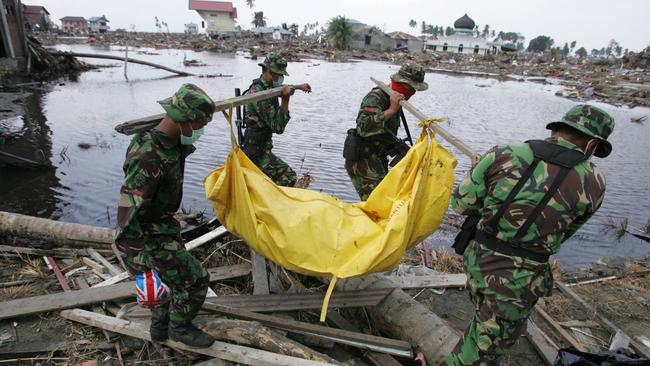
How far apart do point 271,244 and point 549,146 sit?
2.07 m

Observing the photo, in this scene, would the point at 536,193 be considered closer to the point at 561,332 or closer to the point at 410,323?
the point at 410,323

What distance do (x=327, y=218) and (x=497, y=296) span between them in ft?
4.39

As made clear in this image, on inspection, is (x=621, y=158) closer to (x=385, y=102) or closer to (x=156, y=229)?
(x=385, y=102)

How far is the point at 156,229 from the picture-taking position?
9.29 feet

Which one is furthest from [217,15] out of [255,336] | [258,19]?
[255,336]

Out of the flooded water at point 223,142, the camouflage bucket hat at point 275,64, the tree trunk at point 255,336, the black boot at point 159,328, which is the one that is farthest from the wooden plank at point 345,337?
the flooded water at point 223,142

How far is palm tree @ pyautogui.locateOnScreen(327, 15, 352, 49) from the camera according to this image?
6500 cm

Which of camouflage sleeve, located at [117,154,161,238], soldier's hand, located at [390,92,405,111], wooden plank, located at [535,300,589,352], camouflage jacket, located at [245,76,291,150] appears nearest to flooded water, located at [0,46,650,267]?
wooden plank, located at [535,300,589,352]

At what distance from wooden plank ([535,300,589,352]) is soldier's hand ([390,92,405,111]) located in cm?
266

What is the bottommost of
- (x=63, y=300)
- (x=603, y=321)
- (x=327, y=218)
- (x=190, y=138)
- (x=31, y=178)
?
(x=31, y=178)

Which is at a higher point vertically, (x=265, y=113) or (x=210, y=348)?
(x=265, y=113)

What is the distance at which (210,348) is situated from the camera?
303 centimetres

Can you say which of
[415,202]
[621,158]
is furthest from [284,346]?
[621,158]

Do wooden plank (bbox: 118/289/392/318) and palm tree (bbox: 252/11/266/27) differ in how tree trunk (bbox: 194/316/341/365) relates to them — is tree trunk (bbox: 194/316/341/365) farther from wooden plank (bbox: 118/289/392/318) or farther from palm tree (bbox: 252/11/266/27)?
palm tree (bbox: 252/11/266/27)
